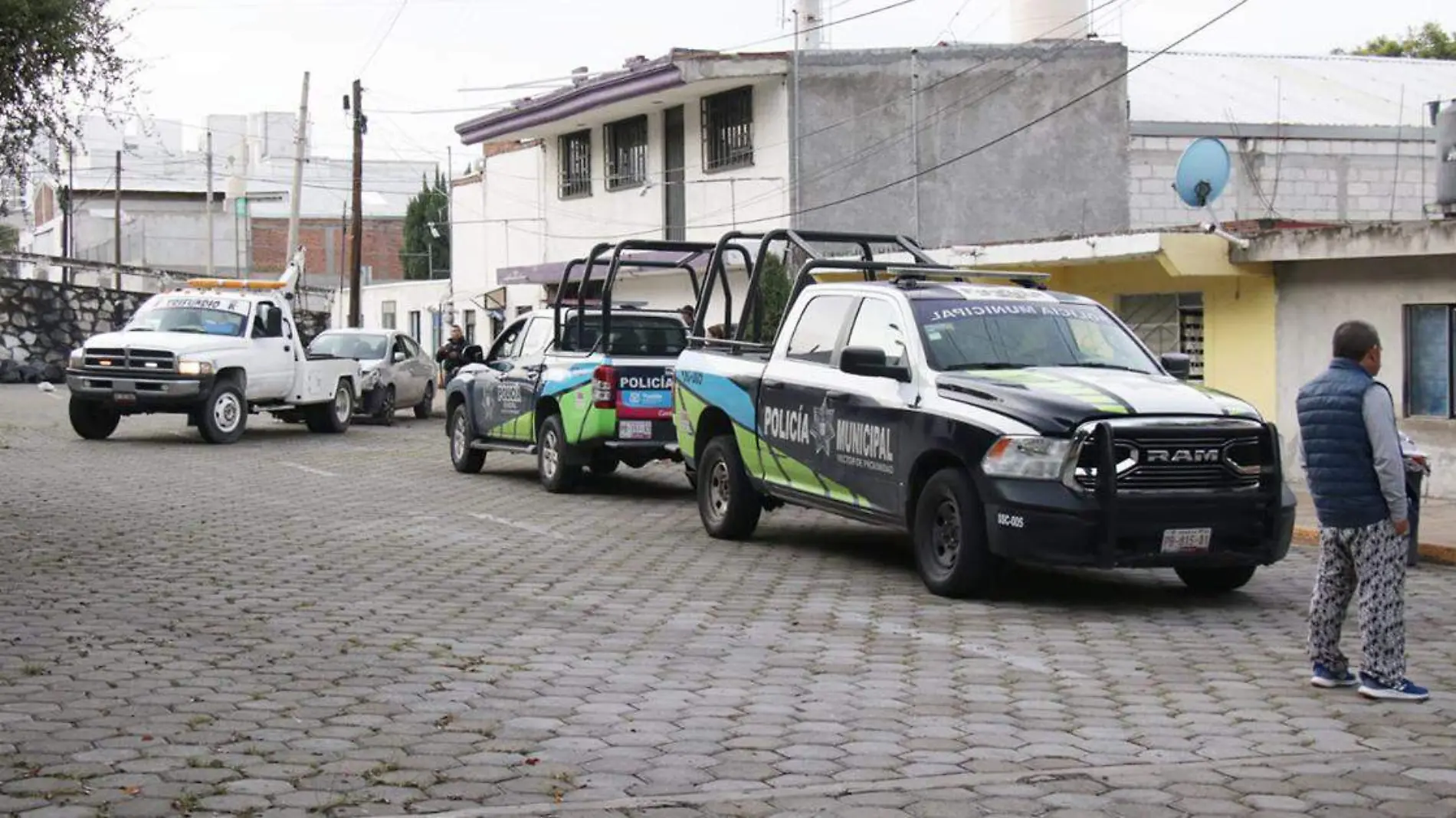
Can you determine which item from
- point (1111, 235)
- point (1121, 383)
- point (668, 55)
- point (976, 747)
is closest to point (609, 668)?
point (976, 747)

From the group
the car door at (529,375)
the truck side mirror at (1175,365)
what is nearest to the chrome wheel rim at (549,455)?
the car door at (529,375)

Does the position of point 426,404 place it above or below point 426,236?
below

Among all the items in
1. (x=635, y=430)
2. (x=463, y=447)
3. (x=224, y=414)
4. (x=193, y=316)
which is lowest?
(x=463, y=447)

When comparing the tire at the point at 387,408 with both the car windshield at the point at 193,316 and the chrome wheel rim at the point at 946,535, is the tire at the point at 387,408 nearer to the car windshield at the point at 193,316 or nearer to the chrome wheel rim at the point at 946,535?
the car windshield at the point at 193,316

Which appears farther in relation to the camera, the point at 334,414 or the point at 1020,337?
the point at 334,414

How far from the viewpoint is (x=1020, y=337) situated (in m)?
12.1

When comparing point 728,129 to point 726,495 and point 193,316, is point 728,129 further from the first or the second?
point 726,495

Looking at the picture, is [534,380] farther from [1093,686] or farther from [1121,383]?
[1093,686]

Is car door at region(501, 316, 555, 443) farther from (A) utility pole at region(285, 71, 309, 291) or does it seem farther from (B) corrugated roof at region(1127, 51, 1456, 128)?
(A) utility pole at region(285, 71, 309, 291)

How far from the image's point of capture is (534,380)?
62.5 feet

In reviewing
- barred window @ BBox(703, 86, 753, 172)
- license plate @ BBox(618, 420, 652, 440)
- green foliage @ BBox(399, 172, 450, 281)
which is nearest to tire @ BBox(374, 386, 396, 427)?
barred window @ BBox(703, 86, 753, 172)

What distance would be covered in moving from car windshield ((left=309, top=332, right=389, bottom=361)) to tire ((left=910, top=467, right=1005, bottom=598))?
2214cm

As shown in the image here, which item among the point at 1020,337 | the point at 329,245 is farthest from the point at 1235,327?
the point at 329,245

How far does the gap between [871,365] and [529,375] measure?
8.09 metres
